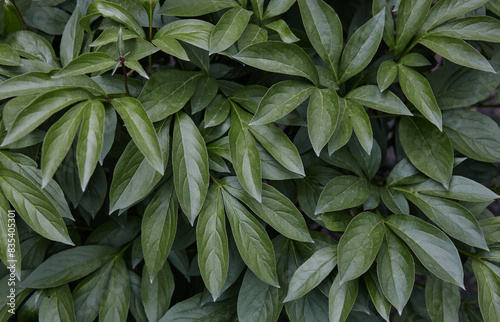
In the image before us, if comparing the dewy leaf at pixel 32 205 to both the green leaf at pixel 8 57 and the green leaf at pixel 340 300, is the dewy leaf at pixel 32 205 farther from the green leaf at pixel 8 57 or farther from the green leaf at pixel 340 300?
the green leaf at pixel 340 300

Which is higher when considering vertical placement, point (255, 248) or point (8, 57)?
point (8, 57)

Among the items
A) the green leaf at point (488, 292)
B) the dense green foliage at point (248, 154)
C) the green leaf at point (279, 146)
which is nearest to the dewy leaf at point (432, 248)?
the dense green foliage at point (248, 154)

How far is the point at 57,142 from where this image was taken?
2.18 feet

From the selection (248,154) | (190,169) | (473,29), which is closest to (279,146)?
(248,154)

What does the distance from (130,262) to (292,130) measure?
506 millimetres

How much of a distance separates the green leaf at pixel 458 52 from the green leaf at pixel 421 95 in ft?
0.20

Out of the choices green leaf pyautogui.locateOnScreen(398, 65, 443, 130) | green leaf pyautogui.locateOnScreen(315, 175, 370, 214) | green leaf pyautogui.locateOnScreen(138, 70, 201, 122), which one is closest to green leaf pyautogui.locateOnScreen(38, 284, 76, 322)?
green leaf pyautogui.locateOnScreen(138, 70, 201, 122)

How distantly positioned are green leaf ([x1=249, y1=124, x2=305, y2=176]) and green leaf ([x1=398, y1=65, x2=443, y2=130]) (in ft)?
0.75

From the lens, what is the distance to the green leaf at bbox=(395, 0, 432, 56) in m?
0.82

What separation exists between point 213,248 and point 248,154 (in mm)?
181

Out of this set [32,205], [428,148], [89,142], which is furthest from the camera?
[428,148]

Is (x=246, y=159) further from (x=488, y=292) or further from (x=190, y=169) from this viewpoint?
(x=488, y=292)

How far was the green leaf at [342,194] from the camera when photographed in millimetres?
827

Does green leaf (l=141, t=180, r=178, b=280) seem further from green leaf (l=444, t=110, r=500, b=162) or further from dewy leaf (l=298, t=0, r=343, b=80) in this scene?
green leaf (l=444, t=110, r=500, b=162)
